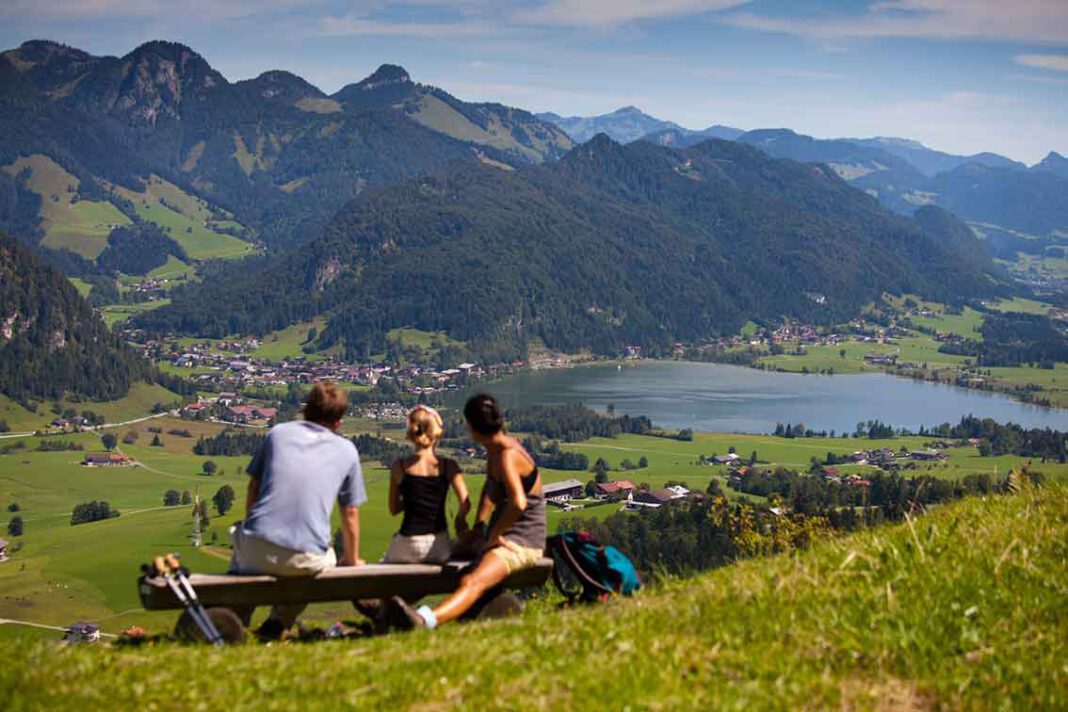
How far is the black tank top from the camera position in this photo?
9.72 metres

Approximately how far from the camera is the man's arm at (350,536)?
9312mm

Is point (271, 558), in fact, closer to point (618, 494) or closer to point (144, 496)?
point (618, 494)

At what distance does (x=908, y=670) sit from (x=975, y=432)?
398 ft

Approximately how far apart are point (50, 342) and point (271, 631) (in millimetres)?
173987

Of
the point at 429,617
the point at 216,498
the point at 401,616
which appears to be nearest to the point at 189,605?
the point at 401,616

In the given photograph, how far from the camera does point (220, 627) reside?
834 centimetres

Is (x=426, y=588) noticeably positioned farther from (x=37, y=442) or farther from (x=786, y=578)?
(x=37, y=442)

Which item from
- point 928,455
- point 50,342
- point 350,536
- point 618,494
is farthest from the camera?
point 50,342

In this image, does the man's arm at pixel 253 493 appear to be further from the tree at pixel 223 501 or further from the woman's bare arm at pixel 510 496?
the tree at pixel 223 501

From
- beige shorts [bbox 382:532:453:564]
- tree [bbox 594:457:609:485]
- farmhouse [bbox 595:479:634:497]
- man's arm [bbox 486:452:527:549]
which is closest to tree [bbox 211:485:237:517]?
farmhouse [bbox 595:479:634:497]

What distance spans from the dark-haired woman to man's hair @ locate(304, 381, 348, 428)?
1147 millimetres

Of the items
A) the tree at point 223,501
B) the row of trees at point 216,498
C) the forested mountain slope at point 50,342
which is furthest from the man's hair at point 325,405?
the forested mountain slope at point 50,342

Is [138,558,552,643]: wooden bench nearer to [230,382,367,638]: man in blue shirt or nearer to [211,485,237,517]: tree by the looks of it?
[230,382,367,638]: man in blue shirt

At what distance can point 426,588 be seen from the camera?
9.03 metres
